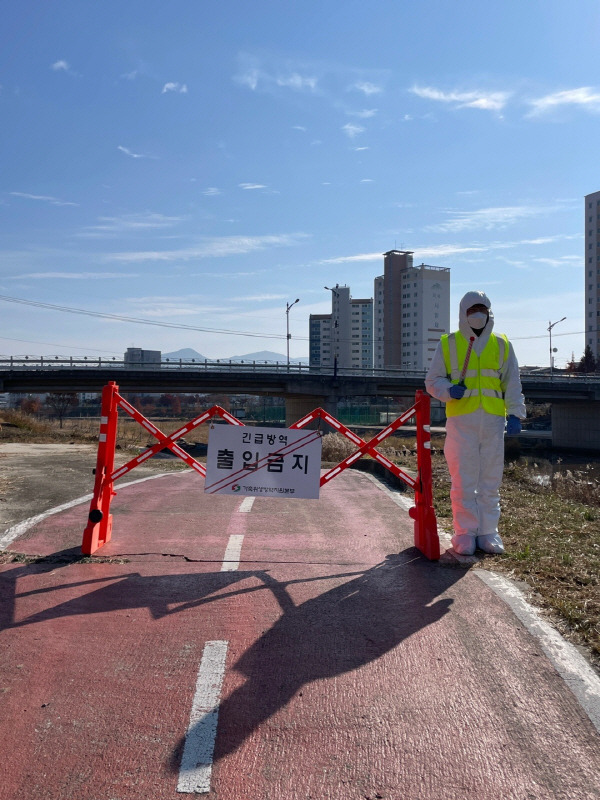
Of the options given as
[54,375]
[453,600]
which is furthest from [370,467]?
[54,375]

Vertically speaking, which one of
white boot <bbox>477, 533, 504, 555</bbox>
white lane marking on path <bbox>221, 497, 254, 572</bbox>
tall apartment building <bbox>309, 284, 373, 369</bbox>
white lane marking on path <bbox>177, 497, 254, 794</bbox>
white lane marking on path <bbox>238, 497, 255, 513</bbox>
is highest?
tall apartment building <bbox>309, 284, 373, 369</bbox>

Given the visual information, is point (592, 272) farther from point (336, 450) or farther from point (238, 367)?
point (336, 450)

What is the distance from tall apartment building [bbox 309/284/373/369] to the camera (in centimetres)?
16288

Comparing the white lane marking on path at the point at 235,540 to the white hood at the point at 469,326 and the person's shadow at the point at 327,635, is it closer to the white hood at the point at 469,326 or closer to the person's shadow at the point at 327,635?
the person's shadow at the point at 327,635

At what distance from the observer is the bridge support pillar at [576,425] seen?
5947cm

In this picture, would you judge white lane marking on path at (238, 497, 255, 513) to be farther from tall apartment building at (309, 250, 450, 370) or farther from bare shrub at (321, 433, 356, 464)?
tall apartment building at (309, 250, 450, 370)

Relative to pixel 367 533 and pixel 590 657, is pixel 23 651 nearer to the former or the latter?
pixel 590 657

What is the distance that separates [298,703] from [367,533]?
433 cm

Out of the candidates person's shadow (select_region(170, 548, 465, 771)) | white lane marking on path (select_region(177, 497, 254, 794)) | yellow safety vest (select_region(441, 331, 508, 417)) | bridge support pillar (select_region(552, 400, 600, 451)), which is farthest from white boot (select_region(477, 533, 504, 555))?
bridge support pillar (select_region(552, 400, 600, 451))

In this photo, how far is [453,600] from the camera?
5.04m

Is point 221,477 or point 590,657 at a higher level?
point 221,477

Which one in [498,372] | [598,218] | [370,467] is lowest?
[370,467]

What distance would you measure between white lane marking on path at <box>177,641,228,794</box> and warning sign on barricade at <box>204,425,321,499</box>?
8.51 feet

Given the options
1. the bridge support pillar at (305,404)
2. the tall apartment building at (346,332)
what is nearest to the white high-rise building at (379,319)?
the tall apartment building at (346,332)
